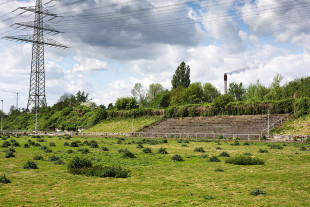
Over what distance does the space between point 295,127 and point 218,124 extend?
18.9 metres

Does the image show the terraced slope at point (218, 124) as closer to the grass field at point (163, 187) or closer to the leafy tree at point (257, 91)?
the leafy tree at point (257, 91)

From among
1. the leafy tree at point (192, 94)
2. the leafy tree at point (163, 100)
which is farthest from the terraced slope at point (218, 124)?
the leafy tree at point (163, 100)

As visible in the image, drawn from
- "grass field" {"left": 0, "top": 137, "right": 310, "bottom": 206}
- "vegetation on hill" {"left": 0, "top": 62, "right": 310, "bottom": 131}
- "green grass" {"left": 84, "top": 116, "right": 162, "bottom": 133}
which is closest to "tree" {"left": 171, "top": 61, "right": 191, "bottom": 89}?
"vegetation on hill" {"left": 0, "top": 62, "right": 310, "bottom": 131}

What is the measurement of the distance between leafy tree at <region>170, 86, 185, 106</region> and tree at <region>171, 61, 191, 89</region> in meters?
6.46

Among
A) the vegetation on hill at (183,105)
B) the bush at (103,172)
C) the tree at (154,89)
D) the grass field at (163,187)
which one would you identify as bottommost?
the grass field at (163,187)

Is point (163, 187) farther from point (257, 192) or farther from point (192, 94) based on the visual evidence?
point (192, 94)

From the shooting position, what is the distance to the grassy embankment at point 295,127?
197ft

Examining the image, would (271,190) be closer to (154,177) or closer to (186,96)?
(154,177)

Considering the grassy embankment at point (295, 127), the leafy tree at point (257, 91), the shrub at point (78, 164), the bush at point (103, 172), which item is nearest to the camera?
the bush at point (103, 172)

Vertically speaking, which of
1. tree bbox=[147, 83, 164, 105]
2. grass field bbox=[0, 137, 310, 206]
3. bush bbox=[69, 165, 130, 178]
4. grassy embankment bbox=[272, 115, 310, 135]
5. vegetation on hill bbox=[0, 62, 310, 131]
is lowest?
grass field bbox=[0, 137, 310, 206]

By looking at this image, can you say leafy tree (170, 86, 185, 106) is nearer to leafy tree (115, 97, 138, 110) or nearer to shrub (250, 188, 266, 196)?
leafy tree (115, 97, 138, 110)

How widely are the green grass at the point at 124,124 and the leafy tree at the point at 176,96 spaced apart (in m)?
21.9

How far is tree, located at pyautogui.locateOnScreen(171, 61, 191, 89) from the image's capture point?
129012 mm

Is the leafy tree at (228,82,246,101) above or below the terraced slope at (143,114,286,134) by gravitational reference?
above
